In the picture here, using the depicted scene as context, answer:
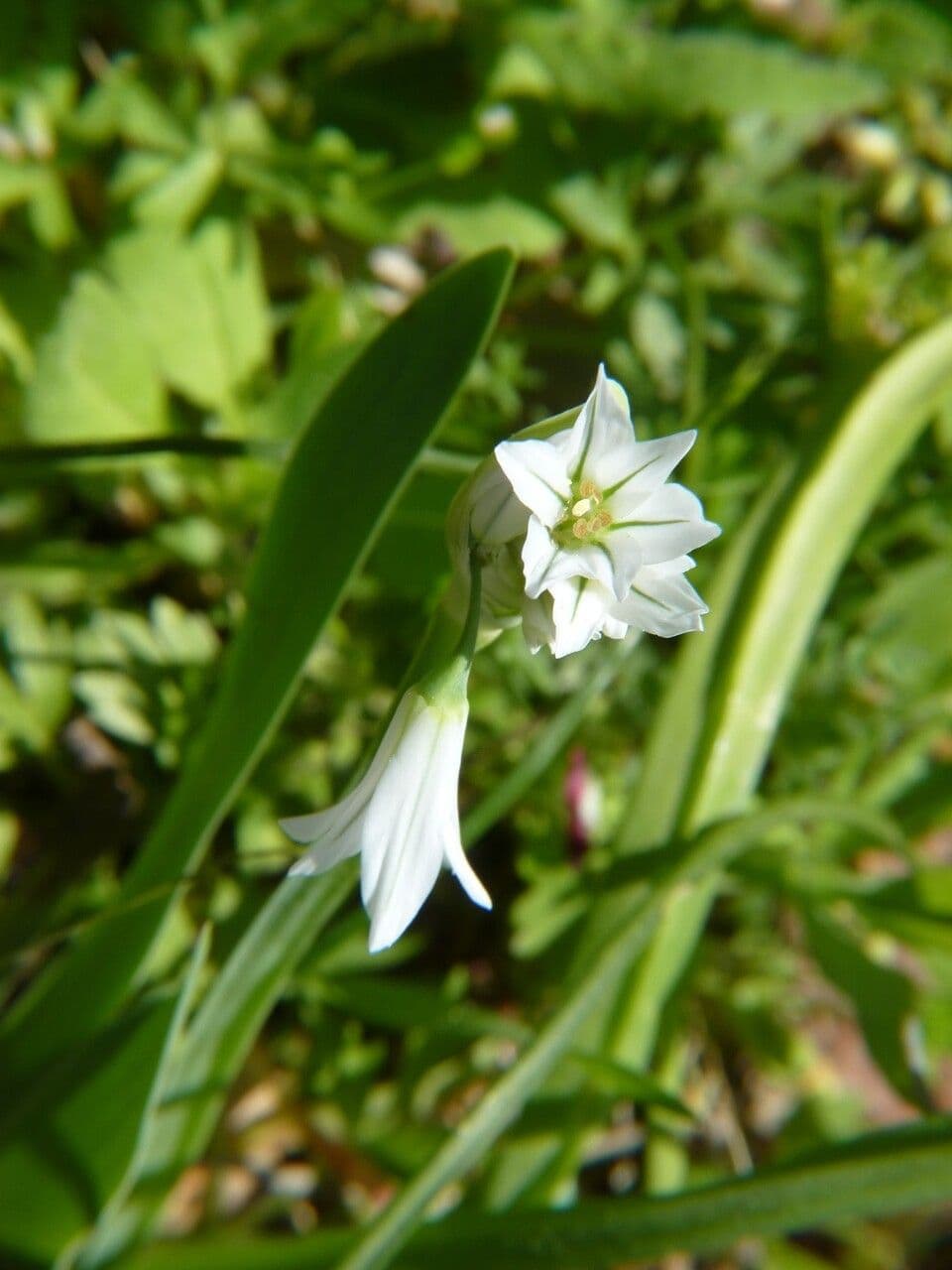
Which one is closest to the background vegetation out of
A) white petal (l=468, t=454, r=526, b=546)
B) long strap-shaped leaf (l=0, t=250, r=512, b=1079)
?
long strap-shaped leaf (l=0, t=250, r=512, b=1079)

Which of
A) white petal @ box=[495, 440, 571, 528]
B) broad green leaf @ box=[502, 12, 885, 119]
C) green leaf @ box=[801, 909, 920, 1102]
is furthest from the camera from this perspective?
broad green leaf @ box=[502, 12, 885, 119]

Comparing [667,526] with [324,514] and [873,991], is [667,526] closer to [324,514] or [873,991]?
[324,514]

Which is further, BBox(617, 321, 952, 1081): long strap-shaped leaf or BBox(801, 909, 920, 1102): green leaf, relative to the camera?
BBox(801, 909, 920, 1102): green leaf

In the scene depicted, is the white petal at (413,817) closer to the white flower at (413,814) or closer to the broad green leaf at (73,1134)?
the white flower at (413,814)

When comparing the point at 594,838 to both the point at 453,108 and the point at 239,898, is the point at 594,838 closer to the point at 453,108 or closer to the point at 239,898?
the point at 239,898

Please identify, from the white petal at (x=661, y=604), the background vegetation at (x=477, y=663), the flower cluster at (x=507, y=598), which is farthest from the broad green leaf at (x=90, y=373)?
the white petal at (x=661, y=604)

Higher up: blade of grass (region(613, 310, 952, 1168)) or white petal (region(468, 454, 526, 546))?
white petal (region(468, 454, 526, 546))

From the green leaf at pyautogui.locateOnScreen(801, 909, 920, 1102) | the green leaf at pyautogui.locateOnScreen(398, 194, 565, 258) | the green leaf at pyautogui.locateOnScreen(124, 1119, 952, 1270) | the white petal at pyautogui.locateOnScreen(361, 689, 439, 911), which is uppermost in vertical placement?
the white petal at pyautogui.locateOnScreen(361, 689, 439, 911)

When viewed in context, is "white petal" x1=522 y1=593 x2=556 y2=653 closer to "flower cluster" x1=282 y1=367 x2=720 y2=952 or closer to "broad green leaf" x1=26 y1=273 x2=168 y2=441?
"flower cluster" x1=282 y1=367 x2=720 y2=952
